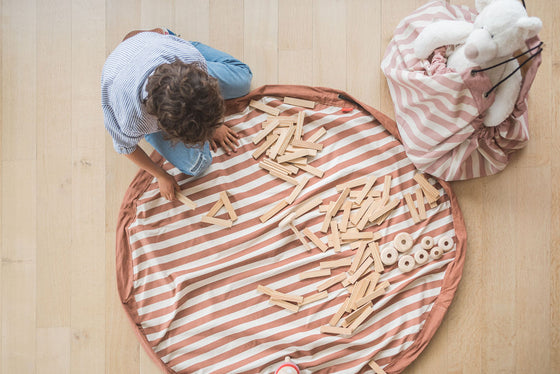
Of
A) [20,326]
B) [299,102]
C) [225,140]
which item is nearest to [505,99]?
[299,102]

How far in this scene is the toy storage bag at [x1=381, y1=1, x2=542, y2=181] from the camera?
3.42 ft

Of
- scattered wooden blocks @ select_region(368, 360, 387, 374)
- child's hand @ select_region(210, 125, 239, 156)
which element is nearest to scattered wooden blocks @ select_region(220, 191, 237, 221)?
child's hand @ select_region(210, 125, 239, 156)

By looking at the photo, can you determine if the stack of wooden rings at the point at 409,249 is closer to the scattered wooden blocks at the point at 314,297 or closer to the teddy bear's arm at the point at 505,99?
the scattered wooden blocks at the point at 314,297

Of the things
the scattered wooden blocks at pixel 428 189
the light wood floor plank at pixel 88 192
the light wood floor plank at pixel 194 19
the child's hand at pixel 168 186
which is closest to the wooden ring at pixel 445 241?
the scattered wooden blocks at pixel 428 189

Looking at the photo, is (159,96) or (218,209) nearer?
(159,96)

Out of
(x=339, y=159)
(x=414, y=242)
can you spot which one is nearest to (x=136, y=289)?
(x=339, y=159)

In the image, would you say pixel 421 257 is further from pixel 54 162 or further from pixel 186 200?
pixel 54 162

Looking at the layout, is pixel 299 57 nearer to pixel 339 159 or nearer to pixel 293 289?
pixel 339 159

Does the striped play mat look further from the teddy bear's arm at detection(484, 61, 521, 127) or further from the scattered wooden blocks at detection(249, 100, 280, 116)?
the teddy bear's arm at detection(484, 61, 521, 127)

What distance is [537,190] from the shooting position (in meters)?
1.26

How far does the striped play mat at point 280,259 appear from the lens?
1217 mm

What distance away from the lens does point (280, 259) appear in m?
1.24

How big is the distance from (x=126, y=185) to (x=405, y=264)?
90 centimetres

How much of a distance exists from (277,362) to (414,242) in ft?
1.81
